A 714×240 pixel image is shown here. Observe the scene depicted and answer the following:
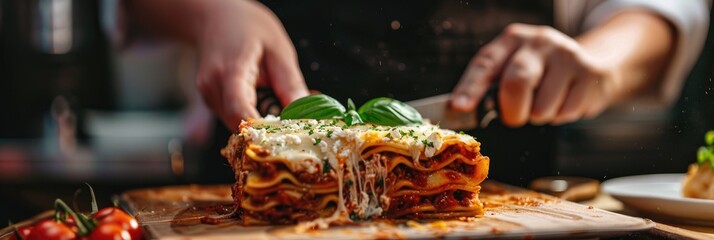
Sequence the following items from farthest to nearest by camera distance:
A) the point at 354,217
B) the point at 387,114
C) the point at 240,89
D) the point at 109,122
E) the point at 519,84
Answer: the point at 109,122
the point at 519,84
the point at 240,89
the point at 387,114
the point at 354,217

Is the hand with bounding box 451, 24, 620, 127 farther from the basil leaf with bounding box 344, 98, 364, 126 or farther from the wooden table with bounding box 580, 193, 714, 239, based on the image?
the basil leaf with bounding box 344, 98, 364, 126

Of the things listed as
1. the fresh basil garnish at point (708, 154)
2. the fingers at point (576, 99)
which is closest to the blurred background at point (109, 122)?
the fingers at point (576, 99)

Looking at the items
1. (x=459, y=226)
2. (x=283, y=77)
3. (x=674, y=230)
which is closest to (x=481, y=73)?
(x=283, y=77)

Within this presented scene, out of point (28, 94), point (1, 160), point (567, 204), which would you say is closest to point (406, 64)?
point (567, 204)

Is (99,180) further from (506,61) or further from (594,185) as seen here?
(594,185)

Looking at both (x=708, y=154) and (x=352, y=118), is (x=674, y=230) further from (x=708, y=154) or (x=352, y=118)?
(x=352, y=118)
